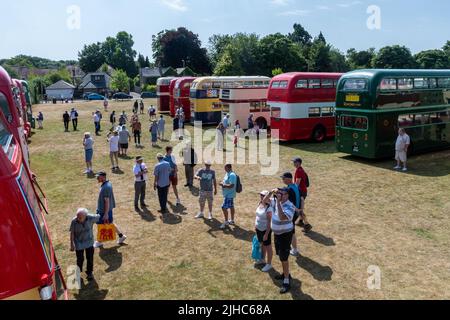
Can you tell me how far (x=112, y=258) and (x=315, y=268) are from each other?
463cm

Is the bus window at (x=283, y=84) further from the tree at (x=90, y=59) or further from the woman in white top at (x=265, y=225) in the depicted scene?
the tree at (x=90, y=59)

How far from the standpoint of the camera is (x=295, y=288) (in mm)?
7746

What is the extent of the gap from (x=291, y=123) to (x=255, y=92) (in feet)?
20.5

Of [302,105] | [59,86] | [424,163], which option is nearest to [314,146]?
[302,105]

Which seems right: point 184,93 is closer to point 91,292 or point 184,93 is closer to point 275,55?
point 91,292

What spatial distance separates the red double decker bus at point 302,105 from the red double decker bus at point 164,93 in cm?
1850

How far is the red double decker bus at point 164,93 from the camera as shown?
39969 millimetres

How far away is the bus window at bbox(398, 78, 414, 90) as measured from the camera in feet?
58.9

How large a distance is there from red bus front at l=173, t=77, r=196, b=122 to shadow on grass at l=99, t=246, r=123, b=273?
2535cm

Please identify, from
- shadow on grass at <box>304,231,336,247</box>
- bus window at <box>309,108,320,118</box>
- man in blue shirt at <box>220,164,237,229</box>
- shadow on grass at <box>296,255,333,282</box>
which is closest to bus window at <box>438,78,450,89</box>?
bus window at <box>309,108,320,118</box>

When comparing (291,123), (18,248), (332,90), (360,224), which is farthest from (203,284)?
(332,90)

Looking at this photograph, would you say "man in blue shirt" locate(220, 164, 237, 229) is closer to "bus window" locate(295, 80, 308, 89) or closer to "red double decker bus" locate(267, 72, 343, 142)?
"red double decker bus" locate(267, 72, 343, 142)

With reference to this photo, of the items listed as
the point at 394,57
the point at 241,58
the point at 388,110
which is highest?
the point at 394,57

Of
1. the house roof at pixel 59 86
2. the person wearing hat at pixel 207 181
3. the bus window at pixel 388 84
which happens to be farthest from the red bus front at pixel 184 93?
the house roof at pixel 59 86
